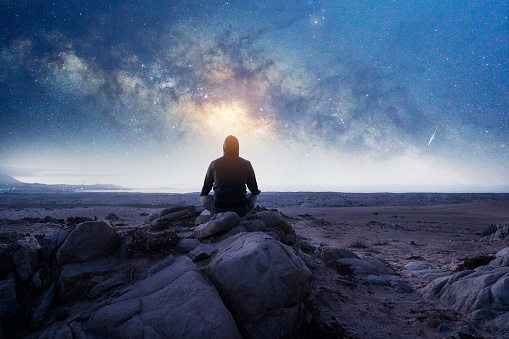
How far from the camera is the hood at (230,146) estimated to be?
758cm

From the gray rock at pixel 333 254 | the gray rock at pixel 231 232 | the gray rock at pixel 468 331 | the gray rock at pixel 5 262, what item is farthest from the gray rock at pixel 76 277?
the gray rock at pixel 468 331

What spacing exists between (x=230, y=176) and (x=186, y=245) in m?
2.50

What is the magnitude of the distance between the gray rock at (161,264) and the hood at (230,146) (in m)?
3.67

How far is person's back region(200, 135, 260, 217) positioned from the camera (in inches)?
289

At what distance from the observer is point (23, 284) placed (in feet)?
15.1

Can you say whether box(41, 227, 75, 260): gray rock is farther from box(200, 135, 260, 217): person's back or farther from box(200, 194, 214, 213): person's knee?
box(200, 135, 260, 217): person's back

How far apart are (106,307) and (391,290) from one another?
728 centimetres

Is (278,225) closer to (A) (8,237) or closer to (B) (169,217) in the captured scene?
(B) (169,217)

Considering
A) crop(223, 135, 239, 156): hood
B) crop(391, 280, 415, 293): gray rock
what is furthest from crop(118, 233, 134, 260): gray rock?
crop(391, 280, 415, 293): gray rock

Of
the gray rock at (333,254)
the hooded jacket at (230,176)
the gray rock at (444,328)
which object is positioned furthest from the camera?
the gray rock at (333,254)

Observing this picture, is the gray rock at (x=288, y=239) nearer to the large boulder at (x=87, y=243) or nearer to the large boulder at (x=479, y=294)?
the large boulder at (x=479, y=294)

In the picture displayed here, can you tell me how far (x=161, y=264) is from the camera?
5312mm

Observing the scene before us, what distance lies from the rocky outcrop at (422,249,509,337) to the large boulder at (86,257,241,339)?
16.5ft

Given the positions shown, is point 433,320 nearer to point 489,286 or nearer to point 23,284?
point 489,286
